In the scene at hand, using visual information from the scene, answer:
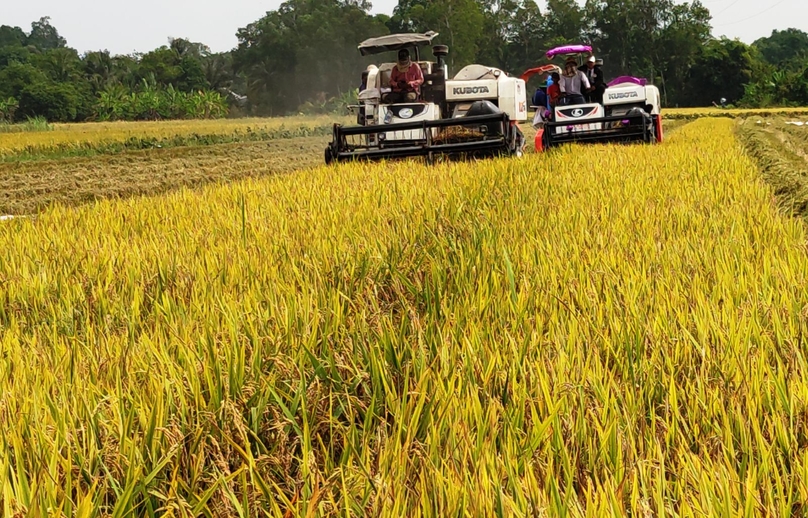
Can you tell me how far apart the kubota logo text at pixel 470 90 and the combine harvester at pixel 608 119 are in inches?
40.7

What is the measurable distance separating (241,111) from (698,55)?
1807 inches

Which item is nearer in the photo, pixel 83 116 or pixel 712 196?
pixel 712 196

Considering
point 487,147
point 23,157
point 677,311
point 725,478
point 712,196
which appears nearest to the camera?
point 725,478

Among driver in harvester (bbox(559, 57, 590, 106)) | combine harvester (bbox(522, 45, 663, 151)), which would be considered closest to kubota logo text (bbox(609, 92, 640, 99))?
combine harvester (bbox(522, 45, 663, 151))

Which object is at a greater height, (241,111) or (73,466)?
(241,111)

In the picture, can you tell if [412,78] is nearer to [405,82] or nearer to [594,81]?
[405,82]

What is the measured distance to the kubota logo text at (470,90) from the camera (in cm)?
1072

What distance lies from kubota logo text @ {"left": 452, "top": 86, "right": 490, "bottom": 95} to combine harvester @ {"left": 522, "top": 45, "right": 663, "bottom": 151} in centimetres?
103

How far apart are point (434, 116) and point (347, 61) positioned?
2530 inches

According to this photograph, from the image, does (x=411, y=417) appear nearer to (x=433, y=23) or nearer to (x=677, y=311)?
(x=677, y=311)

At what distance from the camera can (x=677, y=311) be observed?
205 centimetres

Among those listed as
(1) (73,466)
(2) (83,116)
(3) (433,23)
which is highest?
(3) (433,23)

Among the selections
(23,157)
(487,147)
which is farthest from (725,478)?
(23,157)

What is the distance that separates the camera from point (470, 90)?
10758mm
